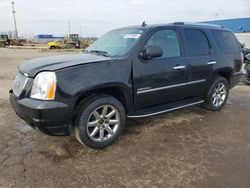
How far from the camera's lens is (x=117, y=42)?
4262mm

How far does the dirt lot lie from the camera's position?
2.85 m

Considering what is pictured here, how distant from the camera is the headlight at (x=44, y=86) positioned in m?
3.05

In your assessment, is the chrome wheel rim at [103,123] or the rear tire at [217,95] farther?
the rear tire at [217,95]

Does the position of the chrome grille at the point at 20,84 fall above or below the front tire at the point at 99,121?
above

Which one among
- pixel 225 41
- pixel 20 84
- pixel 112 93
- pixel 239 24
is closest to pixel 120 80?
pixel 112 93

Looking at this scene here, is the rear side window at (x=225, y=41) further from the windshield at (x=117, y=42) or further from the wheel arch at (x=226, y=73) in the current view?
the windshield at (x=117, y=42)

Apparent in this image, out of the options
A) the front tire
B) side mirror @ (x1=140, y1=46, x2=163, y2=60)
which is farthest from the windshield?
the front tire

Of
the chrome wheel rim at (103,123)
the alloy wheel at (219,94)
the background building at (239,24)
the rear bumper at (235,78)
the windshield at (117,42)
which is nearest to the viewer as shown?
the chrome wheel rim at (103,123)

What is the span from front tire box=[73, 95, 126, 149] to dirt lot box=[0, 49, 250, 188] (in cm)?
16

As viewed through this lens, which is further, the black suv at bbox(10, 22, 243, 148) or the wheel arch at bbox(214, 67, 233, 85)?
the wheel arch at bbox(214, 67, 233, 85)

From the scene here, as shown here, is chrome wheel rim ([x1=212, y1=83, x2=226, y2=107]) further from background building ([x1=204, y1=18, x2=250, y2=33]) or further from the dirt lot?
background building ([x1=204, y1=18, x2=250, y2=33])

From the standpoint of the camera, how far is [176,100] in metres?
4.54

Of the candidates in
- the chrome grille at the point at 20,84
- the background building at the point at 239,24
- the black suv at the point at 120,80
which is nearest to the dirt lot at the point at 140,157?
the black suv at the point at 120,80

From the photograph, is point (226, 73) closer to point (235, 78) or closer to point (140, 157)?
point (235, 78)
